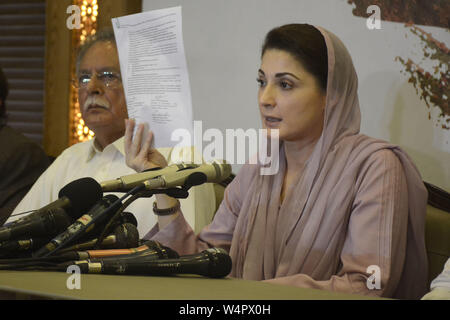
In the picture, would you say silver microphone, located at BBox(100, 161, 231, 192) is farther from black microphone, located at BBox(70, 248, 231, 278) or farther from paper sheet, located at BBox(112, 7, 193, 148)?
paper sheet, located at BBox(112, 7, 193, 148)

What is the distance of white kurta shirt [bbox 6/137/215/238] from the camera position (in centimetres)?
219

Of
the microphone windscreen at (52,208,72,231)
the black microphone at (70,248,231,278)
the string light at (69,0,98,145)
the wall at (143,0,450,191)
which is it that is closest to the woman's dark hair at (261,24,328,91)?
the wall at (143,0,450,191)

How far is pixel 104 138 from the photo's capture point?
95.7 inches

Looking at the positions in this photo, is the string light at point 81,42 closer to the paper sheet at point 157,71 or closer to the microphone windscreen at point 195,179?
the paper sheet at point 157,71

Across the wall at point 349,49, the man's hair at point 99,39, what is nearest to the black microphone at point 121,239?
the wall at point 349,49

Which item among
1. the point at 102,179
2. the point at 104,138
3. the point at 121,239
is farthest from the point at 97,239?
the point at 104,138

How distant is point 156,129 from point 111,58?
0.69m

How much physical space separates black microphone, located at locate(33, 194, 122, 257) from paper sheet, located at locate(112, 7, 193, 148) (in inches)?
21.7

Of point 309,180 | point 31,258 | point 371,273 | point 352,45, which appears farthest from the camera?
point 352,45

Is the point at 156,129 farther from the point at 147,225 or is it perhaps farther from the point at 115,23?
the point at 147,225

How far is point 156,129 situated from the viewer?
175 cm

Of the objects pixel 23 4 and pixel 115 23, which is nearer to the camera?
pixel 115 23

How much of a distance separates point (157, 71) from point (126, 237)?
62cm
